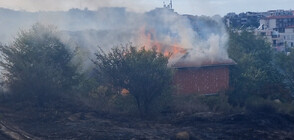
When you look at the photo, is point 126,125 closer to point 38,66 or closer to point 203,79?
point 38,66

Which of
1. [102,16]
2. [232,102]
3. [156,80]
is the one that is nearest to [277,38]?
[102,16]

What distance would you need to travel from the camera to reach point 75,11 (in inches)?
2034

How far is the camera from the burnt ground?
57.0 ft

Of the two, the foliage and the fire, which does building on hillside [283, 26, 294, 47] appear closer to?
the foliage

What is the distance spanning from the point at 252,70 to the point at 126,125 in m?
13.3

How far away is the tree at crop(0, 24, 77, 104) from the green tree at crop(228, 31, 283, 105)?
11534 mm

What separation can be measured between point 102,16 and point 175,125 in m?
30.1

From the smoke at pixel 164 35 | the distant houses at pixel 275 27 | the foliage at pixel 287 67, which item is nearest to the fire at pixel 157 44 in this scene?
the smoke at pixel 164 35

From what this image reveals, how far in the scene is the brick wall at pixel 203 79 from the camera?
2784cm

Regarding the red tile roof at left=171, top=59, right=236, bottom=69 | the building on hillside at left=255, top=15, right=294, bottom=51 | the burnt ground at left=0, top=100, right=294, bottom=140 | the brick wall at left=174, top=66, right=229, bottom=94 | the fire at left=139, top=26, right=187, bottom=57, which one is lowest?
the burnt ground at left=0, top=100, right=294, bottom=140

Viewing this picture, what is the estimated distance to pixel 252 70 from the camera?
94.2 feet

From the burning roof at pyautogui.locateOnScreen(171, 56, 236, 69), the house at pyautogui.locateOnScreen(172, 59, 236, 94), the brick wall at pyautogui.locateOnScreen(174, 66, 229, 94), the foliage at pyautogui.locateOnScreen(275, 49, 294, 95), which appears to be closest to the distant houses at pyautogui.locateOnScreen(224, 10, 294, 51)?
the foliage at pyautogui.locateOnScreen(275, 49, 294, 95)

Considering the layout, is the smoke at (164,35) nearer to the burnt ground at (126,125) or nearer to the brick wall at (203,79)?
the brick wall at (203,79)

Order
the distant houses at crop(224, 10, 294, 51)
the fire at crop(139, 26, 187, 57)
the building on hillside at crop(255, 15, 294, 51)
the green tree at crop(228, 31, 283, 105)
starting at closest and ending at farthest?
the green tree at crop(228, 31, 283, 105)
the fire at crop(139, 26, 187, 57)
the distant houses at crop(224, 10, 294, 51)
the building on hillside at crop(255, 15, 294, 51)
